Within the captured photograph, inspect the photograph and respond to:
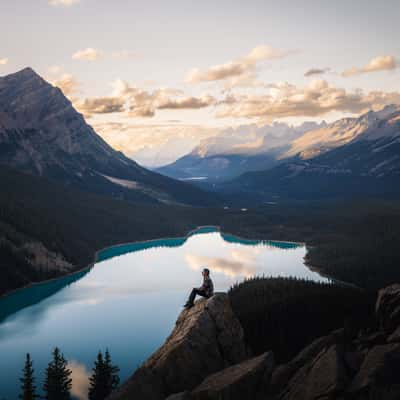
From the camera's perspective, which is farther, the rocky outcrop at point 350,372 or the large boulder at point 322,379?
the large boulder at point 322,379

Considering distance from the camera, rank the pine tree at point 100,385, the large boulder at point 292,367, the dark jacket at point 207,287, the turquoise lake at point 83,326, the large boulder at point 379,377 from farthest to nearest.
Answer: the turquoise lake at point 83,326 → the pine tree at point 100,385 → the dark jacket at point 207,287 → the large boulder at point 292,367 → the large boulder at point 379,377

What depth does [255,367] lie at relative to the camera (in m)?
40.0

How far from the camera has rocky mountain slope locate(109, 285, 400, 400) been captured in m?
33.4

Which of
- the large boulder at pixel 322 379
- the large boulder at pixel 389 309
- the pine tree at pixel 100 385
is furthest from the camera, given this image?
the pine tree at pixel 100 385

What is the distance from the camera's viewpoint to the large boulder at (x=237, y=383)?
124ft

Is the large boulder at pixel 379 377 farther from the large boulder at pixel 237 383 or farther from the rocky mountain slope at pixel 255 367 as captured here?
the large boulder at pixel 237 383

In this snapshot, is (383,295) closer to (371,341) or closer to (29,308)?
(371,341)

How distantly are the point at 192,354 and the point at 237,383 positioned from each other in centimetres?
785

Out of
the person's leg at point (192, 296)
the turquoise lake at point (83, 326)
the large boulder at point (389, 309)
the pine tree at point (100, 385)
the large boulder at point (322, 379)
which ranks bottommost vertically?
the turquoise lake at point (83, 326)

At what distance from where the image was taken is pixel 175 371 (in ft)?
147

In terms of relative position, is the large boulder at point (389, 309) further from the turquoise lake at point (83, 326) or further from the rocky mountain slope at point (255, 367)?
the turquoise lake at point (83, 326)

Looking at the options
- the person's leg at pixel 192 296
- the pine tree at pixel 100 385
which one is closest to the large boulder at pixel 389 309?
the person's leg at pixel 192 296

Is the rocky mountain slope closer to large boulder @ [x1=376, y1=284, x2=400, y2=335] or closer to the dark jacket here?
large boulder @ [x1=376, y1=284, x2=400, y2=335]

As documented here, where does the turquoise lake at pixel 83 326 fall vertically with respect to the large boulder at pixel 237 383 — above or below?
below
